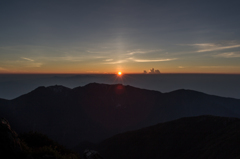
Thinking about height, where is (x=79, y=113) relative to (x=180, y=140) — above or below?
below

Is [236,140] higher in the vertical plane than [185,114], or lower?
higher

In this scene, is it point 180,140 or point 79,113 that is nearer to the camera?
point 180,140

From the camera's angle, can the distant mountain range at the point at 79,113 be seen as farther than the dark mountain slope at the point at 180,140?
Yes

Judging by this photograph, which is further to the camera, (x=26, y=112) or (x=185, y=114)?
(x=185, y=114)

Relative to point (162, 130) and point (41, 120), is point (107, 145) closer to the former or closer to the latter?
point (162, 130)

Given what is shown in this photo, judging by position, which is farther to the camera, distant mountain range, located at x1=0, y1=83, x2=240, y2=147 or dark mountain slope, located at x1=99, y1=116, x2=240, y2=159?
distant mountain range, located at x1=0, y1=83, x2=240, y2=147

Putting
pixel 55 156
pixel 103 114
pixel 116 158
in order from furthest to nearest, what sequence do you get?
pixel 103 114
pixel 116 158
pixel 55 156

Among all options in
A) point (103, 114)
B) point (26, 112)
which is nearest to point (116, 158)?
point (103, 114)

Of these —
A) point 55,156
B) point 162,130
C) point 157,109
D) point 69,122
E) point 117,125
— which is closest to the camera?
point 55,156
